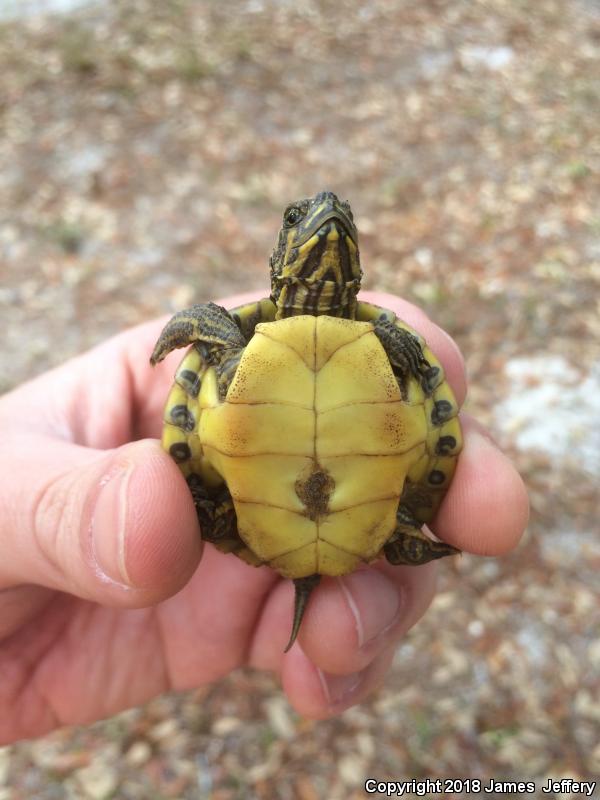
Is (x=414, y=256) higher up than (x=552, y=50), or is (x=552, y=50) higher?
(x=552, y=50)

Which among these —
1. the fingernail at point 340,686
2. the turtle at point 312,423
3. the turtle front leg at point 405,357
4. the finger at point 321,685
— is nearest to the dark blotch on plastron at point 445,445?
the turtle at point 312,423

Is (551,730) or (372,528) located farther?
(551,730)

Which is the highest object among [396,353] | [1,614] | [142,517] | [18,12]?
[18,12]

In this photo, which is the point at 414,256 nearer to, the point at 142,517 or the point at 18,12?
the point at 142,517

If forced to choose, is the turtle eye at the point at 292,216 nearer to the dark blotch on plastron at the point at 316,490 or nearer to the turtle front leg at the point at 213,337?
the turtle front leg at the point at 213,337

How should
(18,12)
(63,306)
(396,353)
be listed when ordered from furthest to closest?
(18,12), (63,306), (396,353)

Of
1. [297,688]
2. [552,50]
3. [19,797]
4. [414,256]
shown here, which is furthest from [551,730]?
[552,50]
